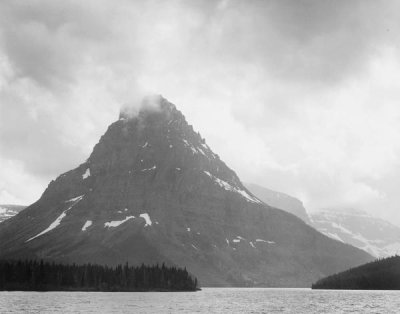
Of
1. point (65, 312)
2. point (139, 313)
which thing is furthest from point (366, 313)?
point (65, 312)

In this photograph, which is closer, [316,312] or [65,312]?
[65,312]

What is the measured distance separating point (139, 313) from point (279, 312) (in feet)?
121

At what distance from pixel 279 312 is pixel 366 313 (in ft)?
72.0

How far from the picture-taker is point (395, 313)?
146 metres

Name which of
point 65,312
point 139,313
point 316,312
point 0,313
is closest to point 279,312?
point 316,312

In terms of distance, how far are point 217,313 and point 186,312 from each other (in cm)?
797

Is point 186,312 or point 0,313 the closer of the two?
point 0,313

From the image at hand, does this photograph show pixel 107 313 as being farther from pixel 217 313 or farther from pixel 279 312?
pixel 279 312

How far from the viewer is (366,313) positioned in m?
148

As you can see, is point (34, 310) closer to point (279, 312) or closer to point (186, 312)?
point (186, 312)

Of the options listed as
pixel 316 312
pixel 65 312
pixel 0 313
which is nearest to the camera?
pixel 0 313

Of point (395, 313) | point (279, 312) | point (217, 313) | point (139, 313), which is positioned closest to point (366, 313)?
point (395, 313)

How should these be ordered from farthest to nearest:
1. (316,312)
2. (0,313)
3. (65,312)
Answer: (316,312) < (65,312) < (0,313)

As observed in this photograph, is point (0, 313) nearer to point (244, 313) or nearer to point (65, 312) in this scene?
point (65, 312)
